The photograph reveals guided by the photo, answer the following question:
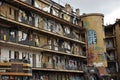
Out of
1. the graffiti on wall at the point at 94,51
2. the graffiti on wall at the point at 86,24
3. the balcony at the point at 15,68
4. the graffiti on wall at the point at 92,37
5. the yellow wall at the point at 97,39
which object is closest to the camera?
the balcony at the point at 15,68

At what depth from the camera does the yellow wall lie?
60844mm

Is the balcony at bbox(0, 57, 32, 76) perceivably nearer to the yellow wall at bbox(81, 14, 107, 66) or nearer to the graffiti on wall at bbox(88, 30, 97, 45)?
the yellow wall at bbox(81, 14, 107, 66)

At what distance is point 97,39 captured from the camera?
203 feet

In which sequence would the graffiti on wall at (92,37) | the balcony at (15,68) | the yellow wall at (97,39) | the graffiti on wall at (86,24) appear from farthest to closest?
the graffiti on wall at (86,24)
the graffiti on wall at (92,37)
the yellow wall at (97,39)
the balcony at (15,68)

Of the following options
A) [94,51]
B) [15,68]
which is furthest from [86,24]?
[15,68]

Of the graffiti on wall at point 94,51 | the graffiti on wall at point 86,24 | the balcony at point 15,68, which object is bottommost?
the balcony at point 15,68

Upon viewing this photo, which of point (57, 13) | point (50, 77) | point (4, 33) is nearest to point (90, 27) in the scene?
point (57, 13)

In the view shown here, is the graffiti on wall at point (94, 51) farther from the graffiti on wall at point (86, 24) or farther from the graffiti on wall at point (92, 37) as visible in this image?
the graffiti on wall at point (86, 24)

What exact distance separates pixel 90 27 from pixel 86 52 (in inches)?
218

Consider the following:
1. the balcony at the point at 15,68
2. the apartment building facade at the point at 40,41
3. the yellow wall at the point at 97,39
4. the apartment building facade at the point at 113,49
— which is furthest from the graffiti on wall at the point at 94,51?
the balcony at the point at 15,68

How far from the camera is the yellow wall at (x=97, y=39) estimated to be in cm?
6084

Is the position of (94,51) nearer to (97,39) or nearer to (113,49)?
(97,39)

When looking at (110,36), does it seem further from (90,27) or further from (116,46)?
(90,27)

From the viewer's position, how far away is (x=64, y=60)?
54156mm
